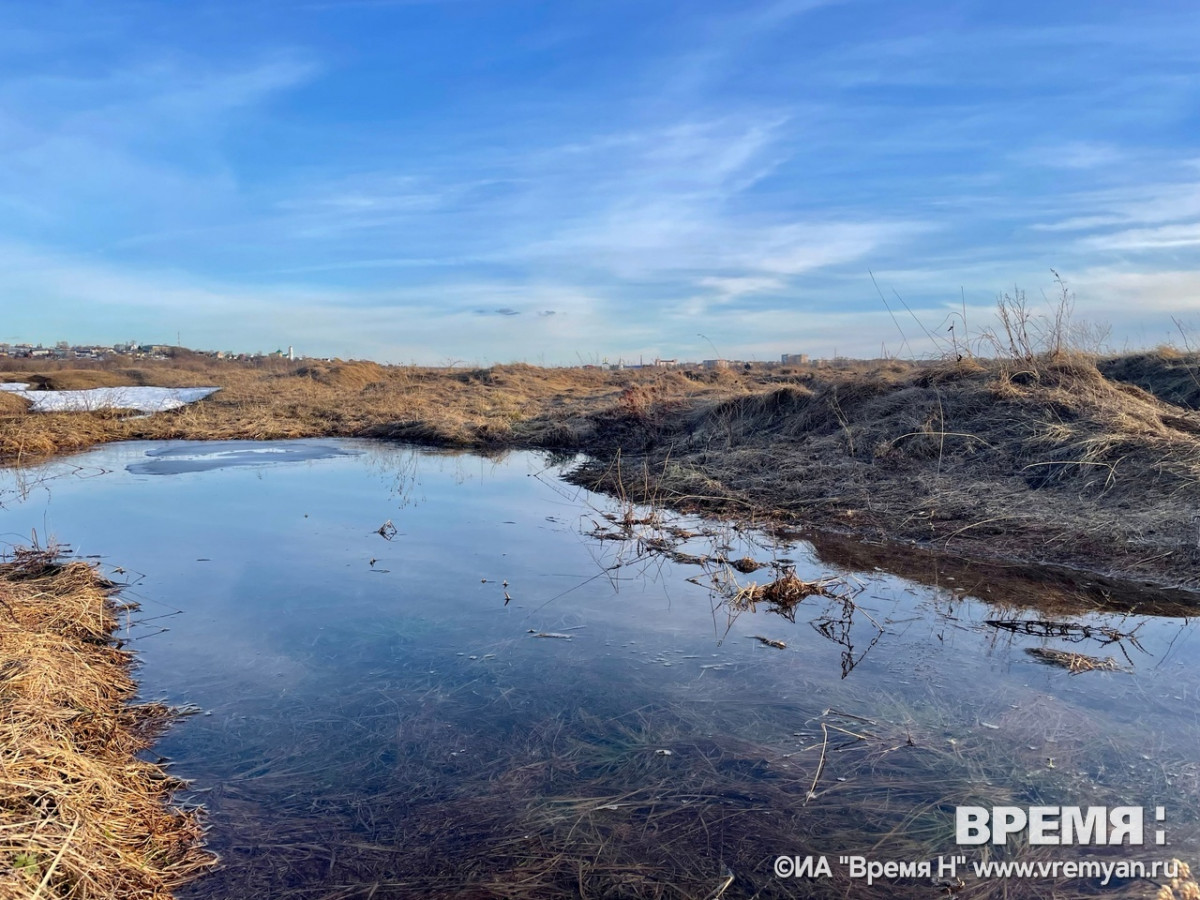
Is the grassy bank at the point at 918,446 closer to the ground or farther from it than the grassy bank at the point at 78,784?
farther from it

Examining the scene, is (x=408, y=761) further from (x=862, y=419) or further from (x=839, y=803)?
(x=862, y=419)

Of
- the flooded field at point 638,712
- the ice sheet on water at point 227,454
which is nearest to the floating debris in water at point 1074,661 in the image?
the flooded field at point 638,712

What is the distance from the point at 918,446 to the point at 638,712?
7.33 meters

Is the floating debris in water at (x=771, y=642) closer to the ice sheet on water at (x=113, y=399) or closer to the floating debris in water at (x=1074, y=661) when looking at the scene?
the floating debris in water at (x=1074, y=661)

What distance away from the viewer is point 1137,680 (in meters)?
4.14

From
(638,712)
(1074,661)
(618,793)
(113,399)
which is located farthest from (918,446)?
(113,399)

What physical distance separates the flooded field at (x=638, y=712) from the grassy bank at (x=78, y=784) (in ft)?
0.47

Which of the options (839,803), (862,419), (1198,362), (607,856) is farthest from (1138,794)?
(1198,362)

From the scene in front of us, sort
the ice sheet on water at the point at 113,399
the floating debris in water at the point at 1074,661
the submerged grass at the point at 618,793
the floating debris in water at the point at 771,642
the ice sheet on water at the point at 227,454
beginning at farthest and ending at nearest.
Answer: the ice sheet on water at the point at 113,399
the ice sheet on water at the point at 227,454
the floating debris in water at the point at 771,642
the floating debris in water at the point at 1074,661
the submerged grass at the point at 618,793

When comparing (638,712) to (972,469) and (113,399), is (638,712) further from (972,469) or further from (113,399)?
(113,399)

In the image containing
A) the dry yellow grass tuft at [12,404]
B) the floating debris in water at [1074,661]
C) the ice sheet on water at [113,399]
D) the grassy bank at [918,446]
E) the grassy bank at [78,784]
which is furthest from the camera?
the ice sheet on water at [113,399]

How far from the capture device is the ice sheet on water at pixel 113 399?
19.2 metres

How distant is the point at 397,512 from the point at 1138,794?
745 cm

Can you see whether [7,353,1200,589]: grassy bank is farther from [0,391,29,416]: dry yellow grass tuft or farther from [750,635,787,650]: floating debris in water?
[750,635,787,650]: floating debris in water
